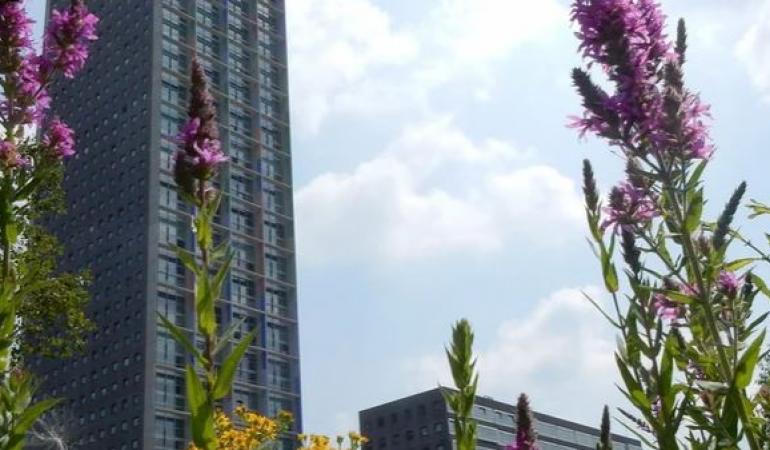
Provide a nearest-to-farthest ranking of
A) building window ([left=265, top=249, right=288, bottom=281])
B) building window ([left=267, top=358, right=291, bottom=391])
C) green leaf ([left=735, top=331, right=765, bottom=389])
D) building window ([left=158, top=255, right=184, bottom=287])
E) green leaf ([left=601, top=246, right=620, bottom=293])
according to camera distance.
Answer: green leaf ([left=735, top=331, right=765, bottom=389]), green leaf ([left=601, top=246, right=620, bottom=293]), building window ([left=158, top=255, right=184, bottom=287]), building window ([left=267, top=358, right=291, bottom=391]), building window ([left=265, top=249, right=288, bottom=281])

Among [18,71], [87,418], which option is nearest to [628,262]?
[18,71]

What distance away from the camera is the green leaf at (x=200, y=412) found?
1.96 m

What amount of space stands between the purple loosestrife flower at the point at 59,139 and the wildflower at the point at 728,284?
3104 millimetres

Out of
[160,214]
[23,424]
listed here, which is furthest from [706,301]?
[160,214]

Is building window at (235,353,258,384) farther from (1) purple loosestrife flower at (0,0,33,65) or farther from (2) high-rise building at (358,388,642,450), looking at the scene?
(1) purple loosestrife flower at (0,0,33,65)

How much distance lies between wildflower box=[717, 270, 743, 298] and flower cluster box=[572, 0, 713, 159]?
0.56 meters

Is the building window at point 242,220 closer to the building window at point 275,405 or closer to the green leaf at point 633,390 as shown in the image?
the building window at point 275,405

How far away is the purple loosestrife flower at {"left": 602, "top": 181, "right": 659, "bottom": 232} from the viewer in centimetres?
374

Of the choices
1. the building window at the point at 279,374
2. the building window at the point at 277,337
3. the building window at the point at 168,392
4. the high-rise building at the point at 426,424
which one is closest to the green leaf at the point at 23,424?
the building window at the point at 168,392

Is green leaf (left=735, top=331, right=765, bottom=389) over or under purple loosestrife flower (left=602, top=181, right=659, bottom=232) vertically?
under

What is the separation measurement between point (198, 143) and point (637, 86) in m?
1.99

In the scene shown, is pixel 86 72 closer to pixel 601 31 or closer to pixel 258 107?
pixel 258 107

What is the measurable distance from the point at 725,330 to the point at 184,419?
83.6m

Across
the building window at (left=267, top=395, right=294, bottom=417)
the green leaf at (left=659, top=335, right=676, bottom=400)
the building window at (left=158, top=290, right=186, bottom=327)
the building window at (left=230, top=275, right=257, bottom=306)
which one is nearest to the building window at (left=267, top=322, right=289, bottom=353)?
the building window at (left=230, top=275, right=257, bottom=306)
